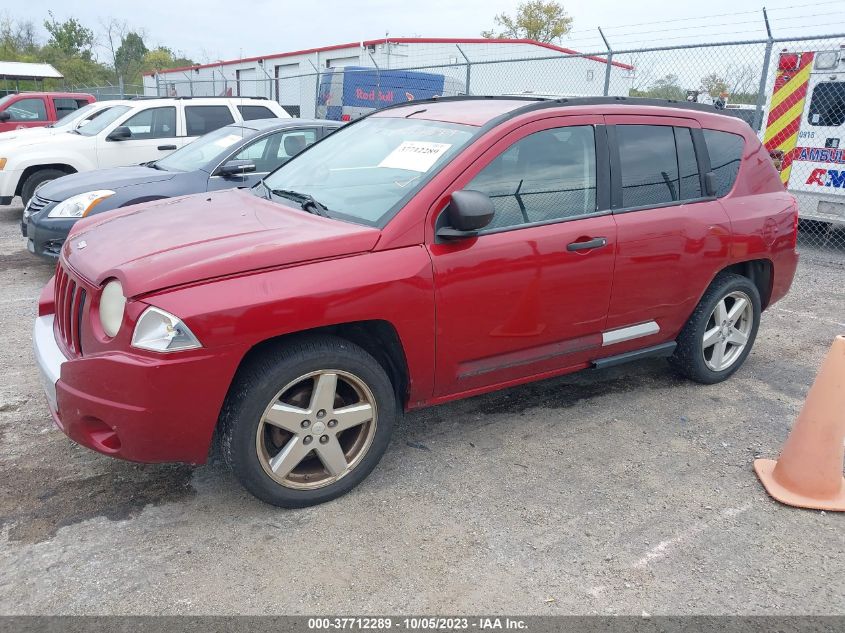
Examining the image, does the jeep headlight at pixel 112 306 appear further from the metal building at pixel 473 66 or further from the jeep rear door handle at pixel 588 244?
the metal building at pixel 473 66

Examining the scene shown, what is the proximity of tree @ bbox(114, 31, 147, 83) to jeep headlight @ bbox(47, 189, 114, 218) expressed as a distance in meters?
54.4

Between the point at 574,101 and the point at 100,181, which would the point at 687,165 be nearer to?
the point at 574,101

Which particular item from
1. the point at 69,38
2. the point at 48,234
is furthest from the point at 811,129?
the point at 69,38

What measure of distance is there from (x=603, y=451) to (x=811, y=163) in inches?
281

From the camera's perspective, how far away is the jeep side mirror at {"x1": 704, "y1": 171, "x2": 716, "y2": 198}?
→ 14.2 ft

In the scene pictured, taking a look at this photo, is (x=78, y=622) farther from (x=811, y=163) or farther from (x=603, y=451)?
(x=811, y=163)

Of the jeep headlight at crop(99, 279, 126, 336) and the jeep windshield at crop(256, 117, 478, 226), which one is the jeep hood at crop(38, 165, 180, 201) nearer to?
the jeep windshield at crop(256, 117, 478, 226)

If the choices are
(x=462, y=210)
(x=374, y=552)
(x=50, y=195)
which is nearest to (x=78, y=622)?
(x=374, y=552)

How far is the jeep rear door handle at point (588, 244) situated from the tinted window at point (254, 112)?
7.70m

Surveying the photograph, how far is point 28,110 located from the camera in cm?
1496

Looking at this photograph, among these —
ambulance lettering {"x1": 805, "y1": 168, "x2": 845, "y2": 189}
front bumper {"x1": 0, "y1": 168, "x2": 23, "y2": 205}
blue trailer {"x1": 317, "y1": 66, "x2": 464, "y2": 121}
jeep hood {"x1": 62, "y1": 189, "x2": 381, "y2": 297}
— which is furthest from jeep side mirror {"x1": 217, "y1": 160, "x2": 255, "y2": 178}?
blue trailer {"x1": 317, "y1": 66, "x2": 464, "y2": 121}

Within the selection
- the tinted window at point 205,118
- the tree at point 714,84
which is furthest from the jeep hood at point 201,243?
the tree at point 714,84

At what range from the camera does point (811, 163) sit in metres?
9.00

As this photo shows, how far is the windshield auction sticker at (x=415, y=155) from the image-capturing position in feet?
11.4
